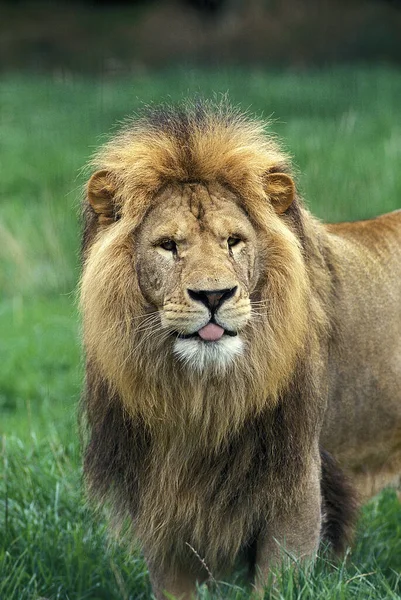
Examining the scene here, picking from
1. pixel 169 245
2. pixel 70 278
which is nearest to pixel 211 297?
pixel 169 245

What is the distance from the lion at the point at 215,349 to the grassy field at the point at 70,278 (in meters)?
0.24

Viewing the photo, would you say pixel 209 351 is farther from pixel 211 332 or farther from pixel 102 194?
pixel 102 194

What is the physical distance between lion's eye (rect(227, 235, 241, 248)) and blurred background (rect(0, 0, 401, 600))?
2.56 feet

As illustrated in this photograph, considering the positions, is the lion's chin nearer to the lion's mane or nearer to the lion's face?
the lion's face

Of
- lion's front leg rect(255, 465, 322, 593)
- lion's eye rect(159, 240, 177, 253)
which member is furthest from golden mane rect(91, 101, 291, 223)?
lion's front leg rect(255, 465, 322, 593)

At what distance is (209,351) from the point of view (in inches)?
132

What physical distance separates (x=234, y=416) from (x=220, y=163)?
77 cm

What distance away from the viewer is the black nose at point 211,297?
10.7ft

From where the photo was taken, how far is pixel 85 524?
4.79 m

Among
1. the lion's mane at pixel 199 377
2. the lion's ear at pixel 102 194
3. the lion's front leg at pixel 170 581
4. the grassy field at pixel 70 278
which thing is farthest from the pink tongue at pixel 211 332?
the lion's front leg at pixel 170 581

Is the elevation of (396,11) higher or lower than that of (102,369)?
higher

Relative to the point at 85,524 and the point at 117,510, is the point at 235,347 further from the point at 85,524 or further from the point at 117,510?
the point at 85,524

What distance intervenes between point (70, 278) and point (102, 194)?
263 inches

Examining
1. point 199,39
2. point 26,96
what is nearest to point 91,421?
point 26,96
